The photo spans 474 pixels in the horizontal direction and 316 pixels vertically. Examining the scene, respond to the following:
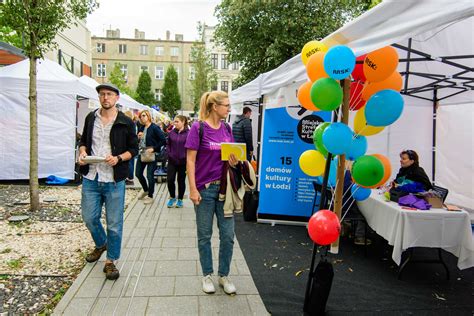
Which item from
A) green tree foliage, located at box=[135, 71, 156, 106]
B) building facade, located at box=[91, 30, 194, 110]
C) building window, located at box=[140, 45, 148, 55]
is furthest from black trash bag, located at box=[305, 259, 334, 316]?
building window, located at box=[140, 45, 148, 55]

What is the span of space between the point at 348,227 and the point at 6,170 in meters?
8.24

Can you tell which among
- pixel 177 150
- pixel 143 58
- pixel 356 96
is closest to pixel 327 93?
pixel 356 96

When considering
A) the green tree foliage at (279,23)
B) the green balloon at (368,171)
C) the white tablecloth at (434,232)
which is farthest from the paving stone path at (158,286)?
the green tree foliage at (279,23)

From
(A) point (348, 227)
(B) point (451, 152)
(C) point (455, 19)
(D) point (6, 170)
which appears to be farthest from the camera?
(D) point (6, 170)

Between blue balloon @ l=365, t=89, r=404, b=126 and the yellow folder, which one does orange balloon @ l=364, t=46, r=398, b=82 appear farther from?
the yellow folder

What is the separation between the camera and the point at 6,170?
9.06 meters

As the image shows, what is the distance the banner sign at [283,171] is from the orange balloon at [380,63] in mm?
3005

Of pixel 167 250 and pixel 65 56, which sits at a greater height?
pixel 65 56

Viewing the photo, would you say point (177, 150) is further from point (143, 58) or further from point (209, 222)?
point (143, 58)

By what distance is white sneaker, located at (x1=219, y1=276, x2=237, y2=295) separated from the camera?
11.2ft

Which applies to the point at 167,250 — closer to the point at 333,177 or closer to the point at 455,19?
the point at 333,177

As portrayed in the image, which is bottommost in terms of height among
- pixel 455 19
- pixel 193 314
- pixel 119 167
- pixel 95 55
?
pixel 193 314

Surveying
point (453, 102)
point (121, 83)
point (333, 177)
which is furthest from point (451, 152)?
point (121, 83)

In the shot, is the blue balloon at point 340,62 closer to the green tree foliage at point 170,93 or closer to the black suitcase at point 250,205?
the black suitcase at point 250,205
